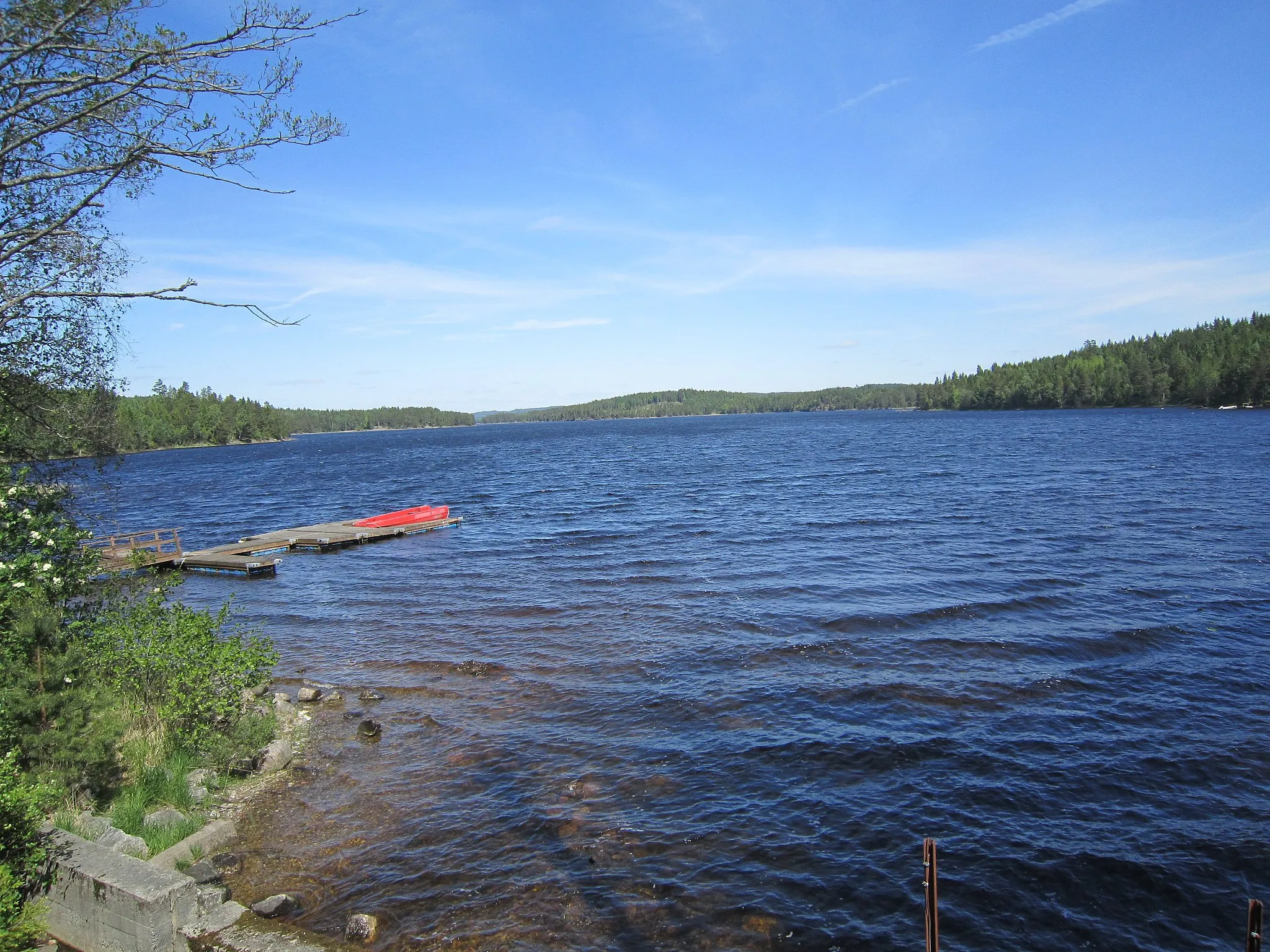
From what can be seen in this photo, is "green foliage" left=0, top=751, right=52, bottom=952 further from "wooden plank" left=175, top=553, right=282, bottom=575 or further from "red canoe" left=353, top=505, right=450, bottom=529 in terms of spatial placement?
"red canoe" left=353, top=505, right=450, bottom=529

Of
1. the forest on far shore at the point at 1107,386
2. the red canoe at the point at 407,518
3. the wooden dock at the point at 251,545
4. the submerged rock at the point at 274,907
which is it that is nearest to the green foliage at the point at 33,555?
the submerged rock at the point at 274,907

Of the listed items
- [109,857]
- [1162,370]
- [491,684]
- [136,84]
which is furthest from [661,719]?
[1162,370]

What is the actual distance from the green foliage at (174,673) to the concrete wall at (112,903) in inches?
179

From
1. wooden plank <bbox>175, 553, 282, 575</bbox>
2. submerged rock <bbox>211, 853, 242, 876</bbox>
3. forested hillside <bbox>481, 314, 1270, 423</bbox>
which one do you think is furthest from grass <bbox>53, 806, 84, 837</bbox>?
forested hillside <bbox>481, 314, 1270, 423</bbox>

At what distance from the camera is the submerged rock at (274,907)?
28.3 feet

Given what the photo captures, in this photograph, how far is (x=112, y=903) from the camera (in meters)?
7.15

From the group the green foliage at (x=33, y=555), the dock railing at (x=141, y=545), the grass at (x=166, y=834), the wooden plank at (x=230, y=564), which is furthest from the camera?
the wooden plank at (x=230, y=564)

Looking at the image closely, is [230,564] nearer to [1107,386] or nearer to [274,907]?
[274,907]

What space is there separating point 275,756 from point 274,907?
4404 millimetres

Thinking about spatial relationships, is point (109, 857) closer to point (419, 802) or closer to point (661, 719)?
point (419, 802)

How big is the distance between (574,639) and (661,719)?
5.58m

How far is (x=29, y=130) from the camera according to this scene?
770 centimetres

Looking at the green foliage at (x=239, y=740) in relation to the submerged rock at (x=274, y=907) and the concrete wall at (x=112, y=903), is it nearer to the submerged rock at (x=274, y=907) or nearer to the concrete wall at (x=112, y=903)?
the submerged rock at (x=274, y=907)

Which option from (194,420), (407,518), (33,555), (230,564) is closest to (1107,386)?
(407,518)
